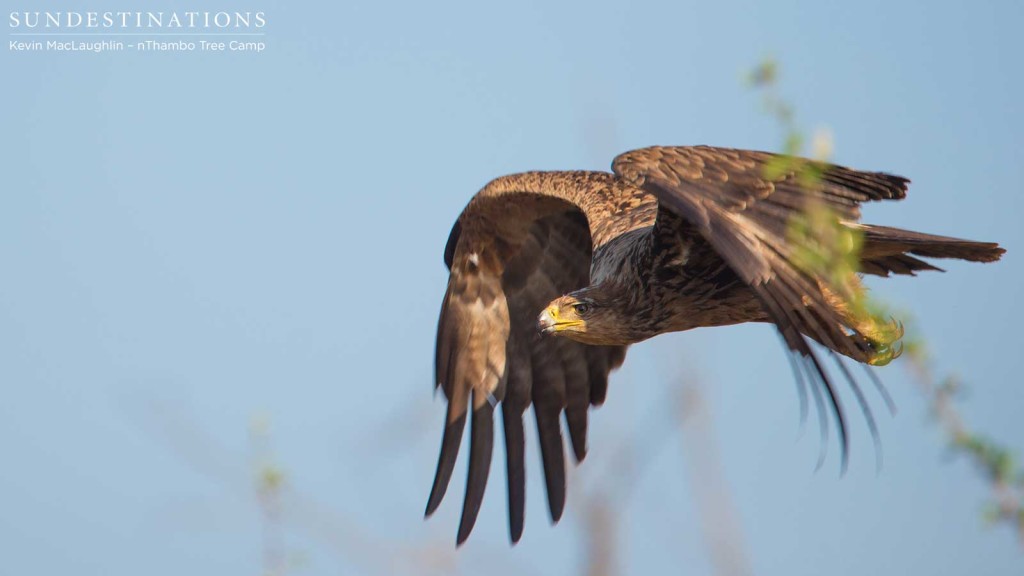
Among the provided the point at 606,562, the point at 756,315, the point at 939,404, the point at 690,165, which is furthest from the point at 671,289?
the point at 939,404

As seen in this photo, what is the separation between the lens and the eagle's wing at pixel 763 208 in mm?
4738

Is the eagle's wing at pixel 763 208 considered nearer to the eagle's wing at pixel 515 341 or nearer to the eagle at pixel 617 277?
the eagle at pixel 617 277

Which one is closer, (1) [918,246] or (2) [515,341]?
(1) [918,246]

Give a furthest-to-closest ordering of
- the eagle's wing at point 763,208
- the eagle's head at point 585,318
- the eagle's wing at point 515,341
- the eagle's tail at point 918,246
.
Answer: the eagle's wing at point 515,341 < the eagle's head at point 585,318 < the eagle's tail at point 918,246 < the eagle's wing at point 763,208

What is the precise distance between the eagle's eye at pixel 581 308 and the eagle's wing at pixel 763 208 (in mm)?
1099

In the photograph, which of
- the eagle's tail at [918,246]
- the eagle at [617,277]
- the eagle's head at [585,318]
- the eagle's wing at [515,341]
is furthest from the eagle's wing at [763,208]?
the eagle's wing at [515,341]

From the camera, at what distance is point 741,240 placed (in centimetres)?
491

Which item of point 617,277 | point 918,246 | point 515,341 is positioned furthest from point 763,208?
point 515,341

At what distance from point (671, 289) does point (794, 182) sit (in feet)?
4.49

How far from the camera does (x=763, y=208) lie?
5.11 meters

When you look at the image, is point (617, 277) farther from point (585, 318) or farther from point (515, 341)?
point (515, 341)

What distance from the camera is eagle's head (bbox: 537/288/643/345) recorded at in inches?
257

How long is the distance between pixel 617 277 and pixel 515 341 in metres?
1.96

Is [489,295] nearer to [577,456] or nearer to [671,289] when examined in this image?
[577,456]
